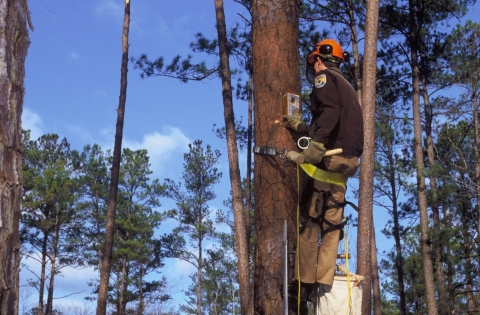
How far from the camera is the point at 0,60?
2160 millimetres

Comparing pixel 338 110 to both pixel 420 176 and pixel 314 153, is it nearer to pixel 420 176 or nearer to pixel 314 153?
pixel 314 153

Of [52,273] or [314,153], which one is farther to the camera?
[52,273]

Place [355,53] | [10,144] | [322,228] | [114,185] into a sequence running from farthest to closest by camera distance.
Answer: [355,53]
[114,185]
[322,228]
[10,144]

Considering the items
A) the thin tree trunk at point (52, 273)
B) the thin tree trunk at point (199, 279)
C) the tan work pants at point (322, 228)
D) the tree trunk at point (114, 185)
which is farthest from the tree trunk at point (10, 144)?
the thin tree trunk at point (199, 279)

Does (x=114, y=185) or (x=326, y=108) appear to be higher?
(x=114, y=185)

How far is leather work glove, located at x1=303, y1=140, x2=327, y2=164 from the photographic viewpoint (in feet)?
11.5

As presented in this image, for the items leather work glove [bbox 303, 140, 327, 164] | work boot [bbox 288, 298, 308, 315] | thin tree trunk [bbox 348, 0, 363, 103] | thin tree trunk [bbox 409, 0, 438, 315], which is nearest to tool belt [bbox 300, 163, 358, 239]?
leather work glove [bbox 303, 140, 327, 164]

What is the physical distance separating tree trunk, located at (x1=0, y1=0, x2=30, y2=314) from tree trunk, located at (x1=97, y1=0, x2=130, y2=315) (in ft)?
42.1

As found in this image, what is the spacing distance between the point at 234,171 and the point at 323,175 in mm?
9546

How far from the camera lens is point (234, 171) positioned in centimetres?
1325

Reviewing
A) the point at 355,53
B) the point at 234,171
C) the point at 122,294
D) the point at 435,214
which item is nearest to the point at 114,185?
the point at 234,171

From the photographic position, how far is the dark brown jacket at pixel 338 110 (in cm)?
368

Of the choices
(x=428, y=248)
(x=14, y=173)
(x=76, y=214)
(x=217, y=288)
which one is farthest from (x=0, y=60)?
(x=217, y=288)

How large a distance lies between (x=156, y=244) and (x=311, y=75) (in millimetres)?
25951
